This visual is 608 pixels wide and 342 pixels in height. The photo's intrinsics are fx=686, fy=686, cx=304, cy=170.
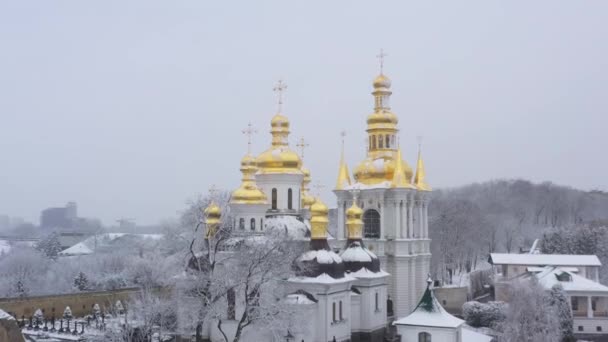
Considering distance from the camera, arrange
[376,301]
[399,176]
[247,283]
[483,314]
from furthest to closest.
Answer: [399,176]
[483,314]
[376,301]
[247,283]

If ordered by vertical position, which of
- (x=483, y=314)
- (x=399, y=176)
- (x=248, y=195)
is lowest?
(x=483, y=314)

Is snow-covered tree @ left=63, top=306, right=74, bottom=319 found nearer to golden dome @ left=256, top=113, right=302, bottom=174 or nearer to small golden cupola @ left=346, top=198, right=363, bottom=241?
golden dome @ left=256, top=113, right=302, bottom=174

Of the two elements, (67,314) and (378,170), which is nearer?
(67,314)

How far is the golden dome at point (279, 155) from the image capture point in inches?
1363

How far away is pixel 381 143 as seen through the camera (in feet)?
129

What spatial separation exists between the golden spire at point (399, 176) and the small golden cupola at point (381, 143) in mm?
152

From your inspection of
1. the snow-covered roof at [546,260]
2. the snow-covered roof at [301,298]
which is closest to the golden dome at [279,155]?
the snow-covered roof at [301,298]

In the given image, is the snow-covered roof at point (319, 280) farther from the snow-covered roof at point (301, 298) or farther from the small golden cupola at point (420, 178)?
the small golden cupola at point (420, 178)

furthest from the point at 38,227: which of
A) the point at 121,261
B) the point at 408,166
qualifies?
the point at 408,166

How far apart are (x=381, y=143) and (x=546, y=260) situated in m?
11.8

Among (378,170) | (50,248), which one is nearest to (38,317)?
(378,170)

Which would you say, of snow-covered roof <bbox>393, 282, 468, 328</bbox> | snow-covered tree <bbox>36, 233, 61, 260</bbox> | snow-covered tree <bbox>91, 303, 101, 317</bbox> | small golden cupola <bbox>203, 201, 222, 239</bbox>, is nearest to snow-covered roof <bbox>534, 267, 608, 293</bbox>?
snow-covered roof <bbox>393, 282, 468, 328</bbox>

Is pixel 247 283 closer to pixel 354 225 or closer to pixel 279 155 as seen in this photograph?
pixel 354 225

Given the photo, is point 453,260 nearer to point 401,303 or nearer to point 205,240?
point 401,303
